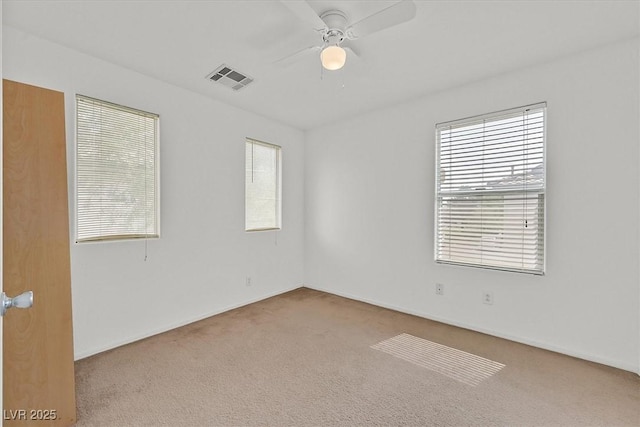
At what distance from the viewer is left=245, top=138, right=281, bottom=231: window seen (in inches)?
160

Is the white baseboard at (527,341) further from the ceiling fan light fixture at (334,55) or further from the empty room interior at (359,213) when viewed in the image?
the ceiling fan light fixture at (334,55)

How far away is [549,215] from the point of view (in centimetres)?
277

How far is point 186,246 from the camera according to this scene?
3.37 m

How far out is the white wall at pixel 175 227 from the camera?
2.57 metres

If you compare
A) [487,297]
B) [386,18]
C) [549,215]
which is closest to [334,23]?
[386,18]

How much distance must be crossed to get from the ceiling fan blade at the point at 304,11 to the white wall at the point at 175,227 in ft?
6.33

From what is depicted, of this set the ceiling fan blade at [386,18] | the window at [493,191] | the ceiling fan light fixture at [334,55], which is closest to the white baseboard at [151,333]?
the window at [493,191]

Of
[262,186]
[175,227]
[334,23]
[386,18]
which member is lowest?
[175,227]

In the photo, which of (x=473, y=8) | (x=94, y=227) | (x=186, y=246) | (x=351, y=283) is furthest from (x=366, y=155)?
(x=94, y=227)

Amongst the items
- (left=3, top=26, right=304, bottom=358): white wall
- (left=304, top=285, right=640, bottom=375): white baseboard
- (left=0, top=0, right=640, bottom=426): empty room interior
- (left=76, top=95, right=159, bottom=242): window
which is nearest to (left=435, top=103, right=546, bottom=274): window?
(left=0, top=0, right=640, bottom=426): empty room interior

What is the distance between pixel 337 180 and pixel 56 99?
3167 mm

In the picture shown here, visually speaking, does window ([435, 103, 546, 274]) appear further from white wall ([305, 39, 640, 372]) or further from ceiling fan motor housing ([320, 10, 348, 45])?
ceiling fan motor housing ([320, 10, 348, 45])

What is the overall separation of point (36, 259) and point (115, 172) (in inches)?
50.7

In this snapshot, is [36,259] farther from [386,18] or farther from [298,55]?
[386,18]
